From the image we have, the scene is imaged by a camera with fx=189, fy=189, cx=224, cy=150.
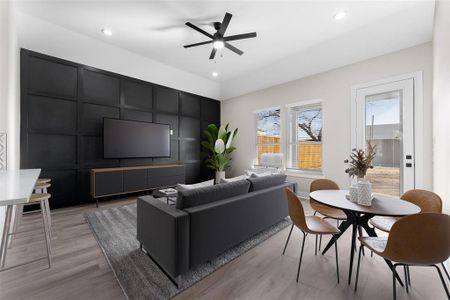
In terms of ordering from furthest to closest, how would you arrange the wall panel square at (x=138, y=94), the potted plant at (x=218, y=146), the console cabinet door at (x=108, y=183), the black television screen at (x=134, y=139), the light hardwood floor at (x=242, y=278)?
the potted plant at (x=218, y=146), the wall panel square at (x=138, y=94), the black television screen at (x=134, y=139), the console cabinet door at (x=108, y=183), the light hardwood floor at (x=242, y=278)

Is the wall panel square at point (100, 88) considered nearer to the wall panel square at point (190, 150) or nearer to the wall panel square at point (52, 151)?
the wall panel square at point (52, 151)

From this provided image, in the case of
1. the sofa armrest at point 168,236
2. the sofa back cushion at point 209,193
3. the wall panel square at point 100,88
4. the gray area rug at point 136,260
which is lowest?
the gray area rug at point 136,260

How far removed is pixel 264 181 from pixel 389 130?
2600 millimetres

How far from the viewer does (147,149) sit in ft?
15.3

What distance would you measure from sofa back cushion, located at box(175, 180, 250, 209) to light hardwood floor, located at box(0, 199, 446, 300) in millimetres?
669

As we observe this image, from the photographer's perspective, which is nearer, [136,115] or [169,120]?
[136,115]

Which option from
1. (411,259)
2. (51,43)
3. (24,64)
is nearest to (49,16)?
(51,43)

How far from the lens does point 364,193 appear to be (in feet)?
5.76

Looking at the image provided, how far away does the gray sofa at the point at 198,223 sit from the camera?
5.15ft

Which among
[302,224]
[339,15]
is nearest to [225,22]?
[339,15]

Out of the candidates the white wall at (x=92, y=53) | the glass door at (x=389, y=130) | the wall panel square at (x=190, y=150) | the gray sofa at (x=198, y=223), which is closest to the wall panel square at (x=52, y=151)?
the white wall at (x=92, y=53)

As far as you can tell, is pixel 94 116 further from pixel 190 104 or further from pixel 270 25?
pixel 270 25

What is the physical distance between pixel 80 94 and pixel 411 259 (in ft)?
17.0

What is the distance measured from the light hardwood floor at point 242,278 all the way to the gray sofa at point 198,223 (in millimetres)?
219
